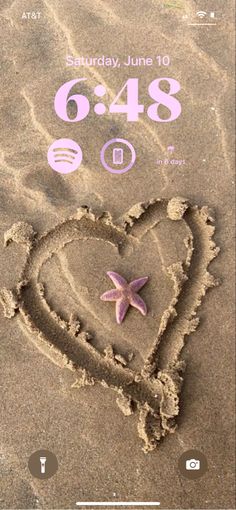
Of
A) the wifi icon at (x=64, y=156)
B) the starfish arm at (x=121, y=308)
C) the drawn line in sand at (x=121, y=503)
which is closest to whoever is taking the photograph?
the drawn line in sand at (x=121, y=503)

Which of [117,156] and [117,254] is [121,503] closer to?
[117,254]

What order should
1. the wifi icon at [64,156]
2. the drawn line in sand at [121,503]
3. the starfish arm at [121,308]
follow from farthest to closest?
the wifi icon at [64,156] → the starfish arm at [121,308] → the drawn line in sand at [121,503]

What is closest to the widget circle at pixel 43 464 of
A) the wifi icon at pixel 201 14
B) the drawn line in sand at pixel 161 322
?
the drawn line in sand at pixel 161 322

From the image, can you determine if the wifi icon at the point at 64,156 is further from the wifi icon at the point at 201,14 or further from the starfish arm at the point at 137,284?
the wifi icon at the point at 201,14

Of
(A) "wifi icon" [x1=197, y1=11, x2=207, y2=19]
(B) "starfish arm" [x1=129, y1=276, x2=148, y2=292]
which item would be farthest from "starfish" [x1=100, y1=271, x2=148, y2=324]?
(A) "wifi icon" [x1=197, y1=11, x2=207, y2=19]

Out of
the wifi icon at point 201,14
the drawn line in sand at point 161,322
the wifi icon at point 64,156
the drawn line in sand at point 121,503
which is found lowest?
the drawn line in sand at point 121,503

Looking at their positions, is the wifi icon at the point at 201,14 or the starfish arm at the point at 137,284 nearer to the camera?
the starfish arm at the point at 137,284

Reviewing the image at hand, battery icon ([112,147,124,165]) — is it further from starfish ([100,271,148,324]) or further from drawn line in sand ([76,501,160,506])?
drawn line in sand ([76,501,160,506])
